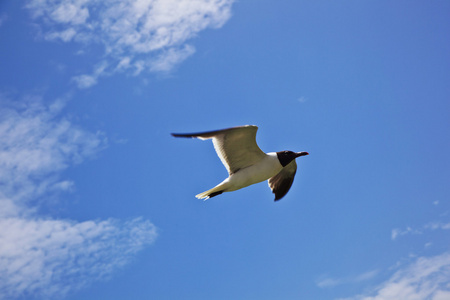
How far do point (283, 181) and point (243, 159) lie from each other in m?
2.23

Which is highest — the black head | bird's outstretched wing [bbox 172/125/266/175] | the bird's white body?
the black head

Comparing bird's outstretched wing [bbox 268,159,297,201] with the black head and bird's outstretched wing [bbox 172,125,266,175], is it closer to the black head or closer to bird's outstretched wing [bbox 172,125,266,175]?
the black head

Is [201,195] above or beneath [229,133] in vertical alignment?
beneath

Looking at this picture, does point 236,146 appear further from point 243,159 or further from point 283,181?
point 283,181

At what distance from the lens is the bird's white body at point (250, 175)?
507 inches

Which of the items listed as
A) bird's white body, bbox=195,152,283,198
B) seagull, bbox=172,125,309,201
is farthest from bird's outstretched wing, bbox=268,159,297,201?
bird's white body, bbox=195,152,283,198

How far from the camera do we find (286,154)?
44.5 feet

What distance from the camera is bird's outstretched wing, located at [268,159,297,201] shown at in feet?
47.7

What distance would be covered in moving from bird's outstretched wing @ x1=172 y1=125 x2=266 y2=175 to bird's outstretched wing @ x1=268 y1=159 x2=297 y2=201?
5.60 feet

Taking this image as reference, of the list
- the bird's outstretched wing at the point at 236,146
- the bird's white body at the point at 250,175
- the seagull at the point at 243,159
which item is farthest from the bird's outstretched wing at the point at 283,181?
the bird's outstretched wing at the point at 236,146

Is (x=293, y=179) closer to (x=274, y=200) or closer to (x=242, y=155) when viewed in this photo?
(x=274, y=200)

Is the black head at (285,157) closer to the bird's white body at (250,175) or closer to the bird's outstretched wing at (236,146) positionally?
the bird's white body at (250,175)

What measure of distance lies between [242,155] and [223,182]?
90 cm

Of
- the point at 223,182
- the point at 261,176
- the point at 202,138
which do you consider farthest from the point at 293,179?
the point at 202,138
